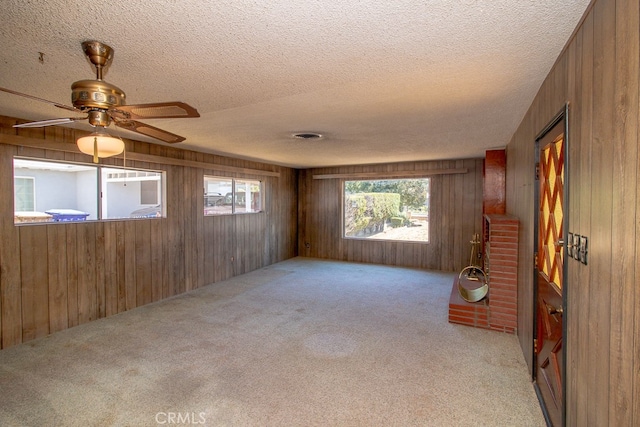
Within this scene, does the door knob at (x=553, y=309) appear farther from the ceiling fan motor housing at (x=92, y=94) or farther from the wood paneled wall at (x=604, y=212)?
the ceiling fan motor housing at (x=92, y=94)

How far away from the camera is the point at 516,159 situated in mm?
3410

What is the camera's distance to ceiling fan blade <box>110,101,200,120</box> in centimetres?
161

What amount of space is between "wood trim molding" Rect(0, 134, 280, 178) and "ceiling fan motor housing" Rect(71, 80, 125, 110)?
7.64 ft

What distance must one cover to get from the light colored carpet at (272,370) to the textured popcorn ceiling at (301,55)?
2212mm

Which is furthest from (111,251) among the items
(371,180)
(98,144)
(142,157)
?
(371,180)

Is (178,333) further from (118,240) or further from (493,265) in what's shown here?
(493,265)

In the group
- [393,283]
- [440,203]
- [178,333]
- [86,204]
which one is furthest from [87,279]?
[440,203]

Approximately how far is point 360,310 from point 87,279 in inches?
131

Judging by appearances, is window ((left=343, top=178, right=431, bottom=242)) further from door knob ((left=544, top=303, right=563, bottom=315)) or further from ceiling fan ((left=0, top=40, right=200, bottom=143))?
ceiling fan ((left=0, top=40, right=200, bottom=143))

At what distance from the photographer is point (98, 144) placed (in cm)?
179

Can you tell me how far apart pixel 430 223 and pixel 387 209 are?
987 millimetres

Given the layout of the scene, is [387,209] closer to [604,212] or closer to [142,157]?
[142,157]

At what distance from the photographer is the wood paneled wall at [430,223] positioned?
20.2 ft

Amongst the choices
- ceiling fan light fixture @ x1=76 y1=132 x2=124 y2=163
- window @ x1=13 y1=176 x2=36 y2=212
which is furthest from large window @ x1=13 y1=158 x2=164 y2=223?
ceiling fan light fixture @ x1=76 y1=132 x2=124 y2=163
